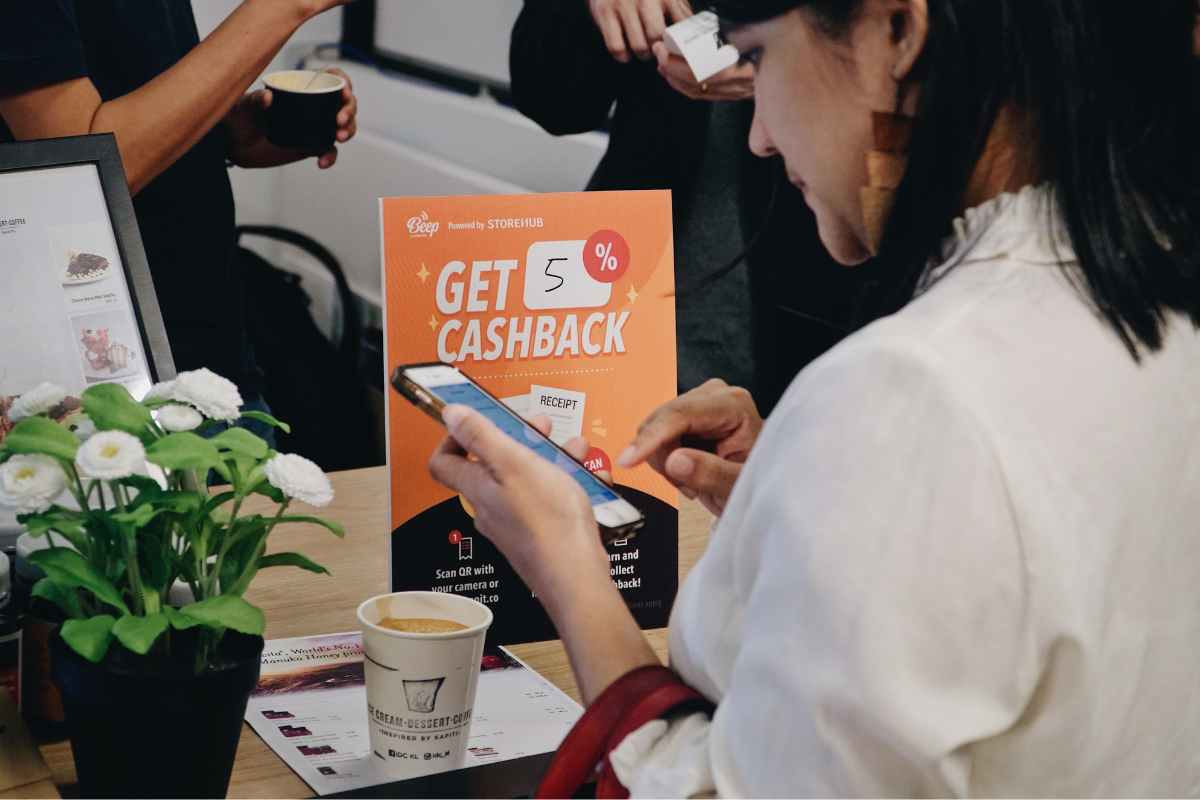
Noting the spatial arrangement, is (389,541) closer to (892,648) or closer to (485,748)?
(485,748)

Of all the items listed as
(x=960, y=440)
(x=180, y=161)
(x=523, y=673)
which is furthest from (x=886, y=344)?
(x=180, y=161)

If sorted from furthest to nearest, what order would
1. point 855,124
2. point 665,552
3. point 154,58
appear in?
1. point 154,58
2. point 665,552
3. point 855,124

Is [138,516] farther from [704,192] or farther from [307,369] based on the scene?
[307,369]

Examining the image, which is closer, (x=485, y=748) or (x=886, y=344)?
(x=886, y=344)

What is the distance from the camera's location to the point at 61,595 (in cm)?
74

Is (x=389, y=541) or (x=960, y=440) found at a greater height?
(x=960, y=440)

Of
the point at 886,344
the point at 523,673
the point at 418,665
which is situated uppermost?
the point at 886,344

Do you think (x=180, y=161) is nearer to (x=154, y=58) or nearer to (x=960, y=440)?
(x=154, y=58)

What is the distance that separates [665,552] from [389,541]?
288mm

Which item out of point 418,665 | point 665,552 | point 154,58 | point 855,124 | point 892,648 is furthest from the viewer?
point 154,58

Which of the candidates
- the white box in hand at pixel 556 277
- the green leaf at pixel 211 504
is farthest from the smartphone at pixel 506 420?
the green leaf at pixel 211 504

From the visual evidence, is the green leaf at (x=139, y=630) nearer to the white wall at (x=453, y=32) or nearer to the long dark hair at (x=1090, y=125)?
the long dark hair at (x=1090, y=125)

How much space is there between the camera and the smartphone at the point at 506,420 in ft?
3.10

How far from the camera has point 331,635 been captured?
1052 mm
